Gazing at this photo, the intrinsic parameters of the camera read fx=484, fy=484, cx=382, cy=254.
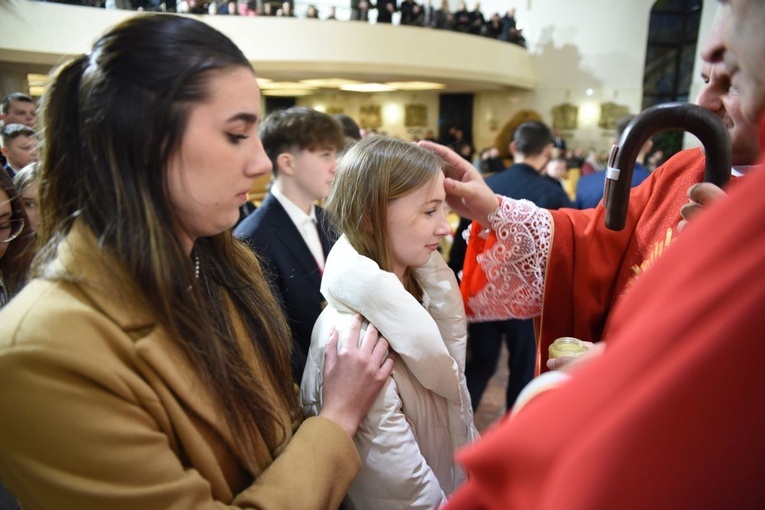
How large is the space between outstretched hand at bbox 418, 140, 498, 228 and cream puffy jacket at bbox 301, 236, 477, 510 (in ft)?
1.45

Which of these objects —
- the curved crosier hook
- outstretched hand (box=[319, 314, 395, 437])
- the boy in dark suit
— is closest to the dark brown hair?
the boy in dark suit

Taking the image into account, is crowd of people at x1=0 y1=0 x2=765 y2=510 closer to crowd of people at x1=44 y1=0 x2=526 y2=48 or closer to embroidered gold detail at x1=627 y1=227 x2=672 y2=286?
embroidered gold detail at x1=627 y1=227 x2=672 y2=286

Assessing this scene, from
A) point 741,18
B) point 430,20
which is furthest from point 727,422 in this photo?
point 430,20

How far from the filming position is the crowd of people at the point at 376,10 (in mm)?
9875

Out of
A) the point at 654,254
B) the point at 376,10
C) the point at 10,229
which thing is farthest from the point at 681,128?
the point at 376,10

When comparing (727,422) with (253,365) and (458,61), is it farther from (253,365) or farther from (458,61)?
(458,61)

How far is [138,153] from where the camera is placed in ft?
2.67

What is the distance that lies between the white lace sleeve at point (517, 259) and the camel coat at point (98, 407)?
3.50ft

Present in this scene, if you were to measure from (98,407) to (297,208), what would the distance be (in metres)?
1.77

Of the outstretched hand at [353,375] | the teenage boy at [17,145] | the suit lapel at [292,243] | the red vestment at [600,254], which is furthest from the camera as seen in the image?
the teenage boy at [17,145]

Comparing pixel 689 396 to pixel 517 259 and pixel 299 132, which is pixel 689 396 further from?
pixel 299 132

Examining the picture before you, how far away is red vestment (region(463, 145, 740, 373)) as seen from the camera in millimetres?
1499

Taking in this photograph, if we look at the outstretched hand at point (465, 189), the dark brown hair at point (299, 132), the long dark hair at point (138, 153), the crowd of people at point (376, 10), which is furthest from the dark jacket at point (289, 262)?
the crowd of people at point (376, 10)

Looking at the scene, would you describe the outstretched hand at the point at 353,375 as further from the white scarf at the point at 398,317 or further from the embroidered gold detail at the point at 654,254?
the embroidered gold detail at the point at 654,254
